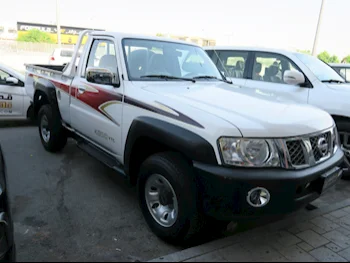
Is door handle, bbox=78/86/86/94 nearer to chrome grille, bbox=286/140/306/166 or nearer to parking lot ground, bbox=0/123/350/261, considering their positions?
parking lot ground, bbox=0/123/350/261

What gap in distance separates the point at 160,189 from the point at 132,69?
1.37 meters

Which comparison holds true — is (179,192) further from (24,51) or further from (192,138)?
(24,51)

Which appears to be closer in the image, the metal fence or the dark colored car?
the dark colored car

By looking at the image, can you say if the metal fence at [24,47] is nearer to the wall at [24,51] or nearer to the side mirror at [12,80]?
the wall at [24,51]

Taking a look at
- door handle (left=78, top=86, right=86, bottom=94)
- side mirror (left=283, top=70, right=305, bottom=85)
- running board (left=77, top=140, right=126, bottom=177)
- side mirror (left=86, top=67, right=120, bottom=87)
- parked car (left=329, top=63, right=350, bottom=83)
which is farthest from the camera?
parked car (left=329, top=63, right=350, bottom=83)

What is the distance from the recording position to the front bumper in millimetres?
2295

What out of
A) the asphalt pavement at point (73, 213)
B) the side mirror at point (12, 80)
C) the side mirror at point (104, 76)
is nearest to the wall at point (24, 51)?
the side mirror at point (12, 80)

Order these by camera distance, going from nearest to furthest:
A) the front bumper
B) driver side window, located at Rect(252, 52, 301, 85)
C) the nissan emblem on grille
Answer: the front bumper → the nissan emblem on grille → driver side window, located at Rect(252, 52, 301, 85)

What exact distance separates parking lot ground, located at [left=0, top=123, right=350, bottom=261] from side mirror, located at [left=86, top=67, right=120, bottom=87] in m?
1.39

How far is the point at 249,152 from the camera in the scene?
2369 millimetres

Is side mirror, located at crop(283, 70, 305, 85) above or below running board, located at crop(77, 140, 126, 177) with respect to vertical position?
above

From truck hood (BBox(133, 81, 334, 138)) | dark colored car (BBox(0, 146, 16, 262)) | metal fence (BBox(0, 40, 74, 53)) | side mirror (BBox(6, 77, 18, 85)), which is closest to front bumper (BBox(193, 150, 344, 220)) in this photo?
truck hood (BBox(133, 81, 334, 138))

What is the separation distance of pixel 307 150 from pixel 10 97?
6122 mm

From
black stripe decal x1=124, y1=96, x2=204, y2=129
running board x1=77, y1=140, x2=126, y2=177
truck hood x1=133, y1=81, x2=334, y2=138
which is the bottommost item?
running board x1=77, y1=140, x2=126, y2=177
